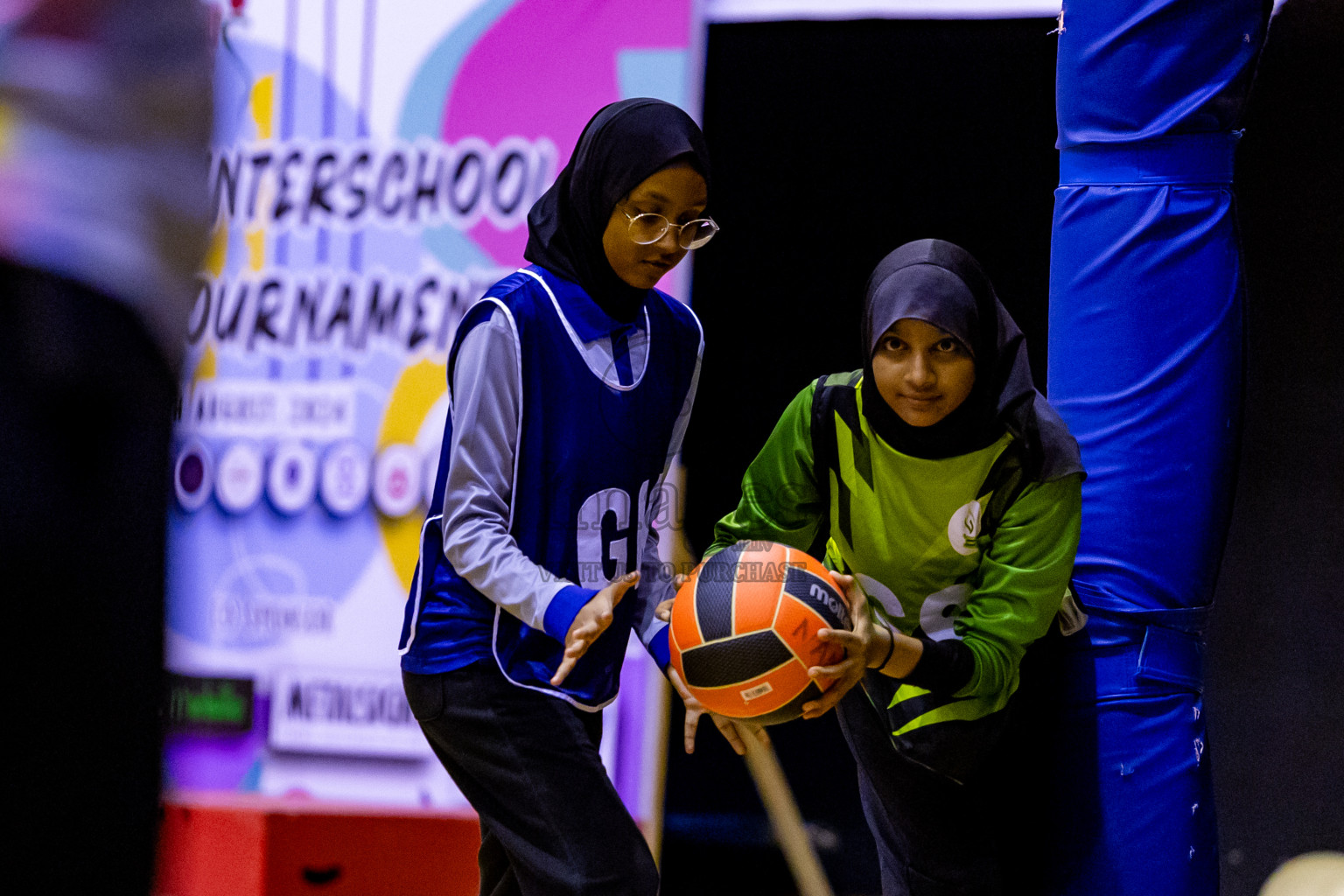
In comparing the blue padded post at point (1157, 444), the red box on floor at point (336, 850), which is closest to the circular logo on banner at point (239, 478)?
the red box on floor at point (336, 850)

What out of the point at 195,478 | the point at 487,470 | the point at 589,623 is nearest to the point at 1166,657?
the point at 589,623

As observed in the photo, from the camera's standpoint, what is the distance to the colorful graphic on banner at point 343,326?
11.4 ft

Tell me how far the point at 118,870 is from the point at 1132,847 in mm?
2152

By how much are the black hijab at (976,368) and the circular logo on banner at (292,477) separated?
6.10ft

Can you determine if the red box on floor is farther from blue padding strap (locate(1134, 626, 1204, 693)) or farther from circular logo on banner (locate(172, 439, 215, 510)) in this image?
blue padding strap (locate(1134, 626, 1204, 693))

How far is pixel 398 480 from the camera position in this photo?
350 cm

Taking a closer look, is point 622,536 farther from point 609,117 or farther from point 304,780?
point 304,780

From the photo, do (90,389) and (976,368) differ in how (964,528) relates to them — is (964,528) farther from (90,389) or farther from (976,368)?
(90,389)

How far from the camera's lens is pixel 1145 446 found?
8.50 feet

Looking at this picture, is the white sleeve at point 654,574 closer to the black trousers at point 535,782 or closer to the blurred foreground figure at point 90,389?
the black trousers at point 535,782

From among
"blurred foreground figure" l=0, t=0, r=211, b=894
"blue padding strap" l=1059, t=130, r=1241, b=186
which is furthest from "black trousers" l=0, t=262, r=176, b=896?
"blue padding strap" l=1059, t=130, r=1241, b=186

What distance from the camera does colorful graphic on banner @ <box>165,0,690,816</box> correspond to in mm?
3467

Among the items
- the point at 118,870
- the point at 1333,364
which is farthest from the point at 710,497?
the point at 118,870

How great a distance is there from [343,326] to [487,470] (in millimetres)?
1602
